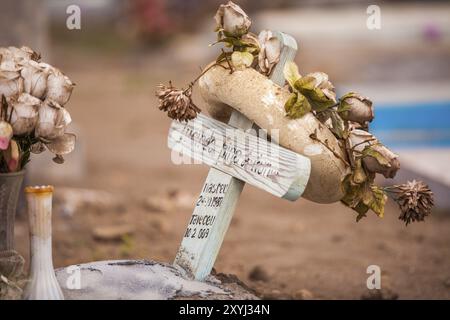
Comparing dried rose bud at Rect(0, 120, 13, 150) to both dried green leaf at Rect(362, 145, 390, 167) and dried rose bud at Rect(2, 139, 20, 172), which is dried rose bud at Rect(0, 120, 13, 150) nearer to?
dried rose bud at Rect(2, 139, 20, 172)

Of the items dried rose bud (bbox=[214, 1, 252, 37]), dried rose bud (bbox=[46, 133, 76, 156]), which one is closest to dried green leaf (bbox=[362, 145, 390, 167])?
dried rose bud (bbox=[214, 1, 252, 37])

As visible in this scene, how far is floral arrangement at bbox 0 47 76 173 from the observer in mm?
2531

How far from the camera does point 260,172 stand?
2.68m

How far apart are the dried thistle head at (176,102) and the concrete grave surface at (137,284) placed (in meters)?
0.55

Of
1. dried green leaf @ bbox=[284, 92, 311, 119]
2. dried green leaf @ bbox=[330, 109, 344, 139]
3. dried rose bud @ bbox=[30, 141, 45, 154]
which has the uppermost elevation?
dried green leaf @ bbox=[284, 92, 311, 119]

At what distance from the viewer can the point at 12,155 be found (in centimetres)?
257

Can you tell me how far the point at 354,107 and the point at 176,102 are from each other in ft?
2.02

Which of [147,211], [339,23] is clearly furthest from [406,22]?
[147,211]

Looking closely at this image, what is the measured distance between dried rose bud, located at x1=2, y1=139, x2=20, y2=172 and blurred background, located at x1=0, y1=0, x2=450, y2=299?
1.45 m

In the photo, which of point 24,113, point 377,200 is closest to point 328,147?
point 377,200

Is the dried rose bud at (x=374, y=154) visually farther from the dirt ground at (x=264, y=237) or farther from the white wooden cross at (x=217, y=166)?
the dirt ground at (x=264, y=237)

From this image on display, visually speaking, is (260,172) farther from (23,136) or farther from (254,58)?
(23,136)

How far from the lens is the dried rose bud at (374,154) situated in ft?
8.82

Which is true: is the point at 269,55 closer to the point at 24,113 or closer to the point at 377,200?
the point at 377,200
